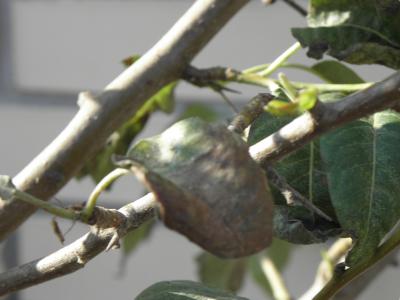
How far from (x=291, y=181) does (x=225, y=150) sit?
0.16 metres

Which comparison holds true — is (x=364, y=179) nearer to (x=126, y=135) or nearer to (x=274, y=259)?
(x=126, y=135)

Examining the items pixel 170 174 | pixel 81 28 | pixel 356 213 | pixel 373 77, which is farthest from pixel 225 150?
pixel 81 28

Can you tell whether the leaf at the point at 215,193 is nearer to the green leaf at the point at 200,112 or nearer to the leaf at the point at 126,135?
the leaf at the point at 126,135

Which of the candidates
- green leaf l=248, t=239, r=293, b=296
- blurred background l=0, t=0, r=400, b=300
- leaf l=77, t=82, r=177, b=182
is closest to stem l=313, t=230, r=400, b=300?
leaf l=77, t=82, r=177, b=182

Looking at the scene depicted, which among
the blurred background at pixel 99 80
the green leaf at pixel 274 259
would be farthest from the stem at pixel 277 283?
the blurred background at pixel 99 80

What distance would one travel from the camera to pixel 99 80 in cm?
177

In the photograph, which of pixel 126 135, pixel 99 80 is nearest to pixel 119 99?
pixel 126 135

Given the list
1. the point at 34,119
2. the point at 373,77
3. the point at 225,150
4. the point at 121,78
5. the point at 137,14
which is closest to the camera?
the point at 225,150

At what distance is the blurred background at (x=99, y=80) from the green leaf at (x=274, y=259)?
0.57 m

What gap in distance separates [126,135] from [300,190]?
0.28 metres

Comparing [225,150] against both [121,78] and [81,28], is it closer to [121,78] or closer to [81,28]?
[121,78]

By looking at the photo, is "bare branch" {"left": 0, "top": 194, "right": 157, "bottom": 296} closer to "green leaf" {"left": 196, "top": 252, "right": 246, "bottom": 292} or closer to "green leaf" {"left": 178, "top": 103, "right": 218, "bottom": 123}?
"green leaf" {"left": 178, "top": 103, "right": 218, "bottom": 123}

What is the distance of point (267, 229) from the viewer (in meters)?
0.32

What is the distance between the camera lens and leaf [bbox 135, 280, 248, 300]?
0.45 meters
